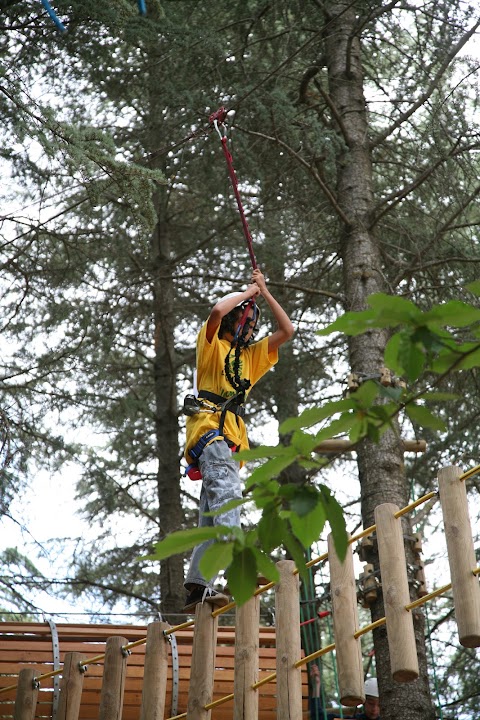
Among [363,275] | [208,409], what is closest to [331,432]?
[208,409]

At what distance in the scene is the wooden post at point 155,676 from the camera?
5000 mm

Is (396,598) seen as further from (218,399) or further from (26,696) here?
(26,696)

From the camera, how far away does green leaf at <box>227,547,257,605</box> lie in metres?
2.21

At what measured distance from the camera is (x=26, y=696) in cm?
543

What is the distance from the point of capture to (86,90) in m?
9.53

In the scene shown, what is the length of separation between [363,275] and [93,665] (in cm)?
325

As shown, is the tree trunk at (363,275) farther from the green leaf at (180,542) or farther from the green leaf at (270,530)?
the green leaf at (180,542)

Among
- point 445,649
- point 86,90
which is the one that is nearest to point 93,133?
point 86,90

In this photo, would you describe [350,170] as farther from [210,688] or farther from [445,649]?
[445,649]

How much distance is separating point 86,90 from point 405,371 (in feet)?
26.4

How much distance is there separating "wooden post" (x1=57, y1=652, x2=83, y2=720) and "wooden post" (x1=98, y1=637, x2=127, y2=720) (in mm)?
206

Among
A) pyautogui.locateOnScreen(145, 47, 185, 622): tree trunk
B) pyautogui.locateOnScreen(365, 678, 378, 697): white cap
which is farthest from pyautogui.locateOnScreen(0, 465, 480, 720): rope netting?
pyautogui.locateOnScreen(145, 47, 185, 622): tree trunk

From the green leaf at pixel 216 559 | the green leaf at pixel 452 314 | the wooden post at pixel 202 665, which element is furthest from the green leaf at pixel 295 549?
the wooden post at pixel 202 665

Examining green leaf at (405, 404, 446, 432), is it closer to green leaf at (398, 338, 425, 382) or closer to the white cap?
green leaf at (398, 338, 425, 382)
